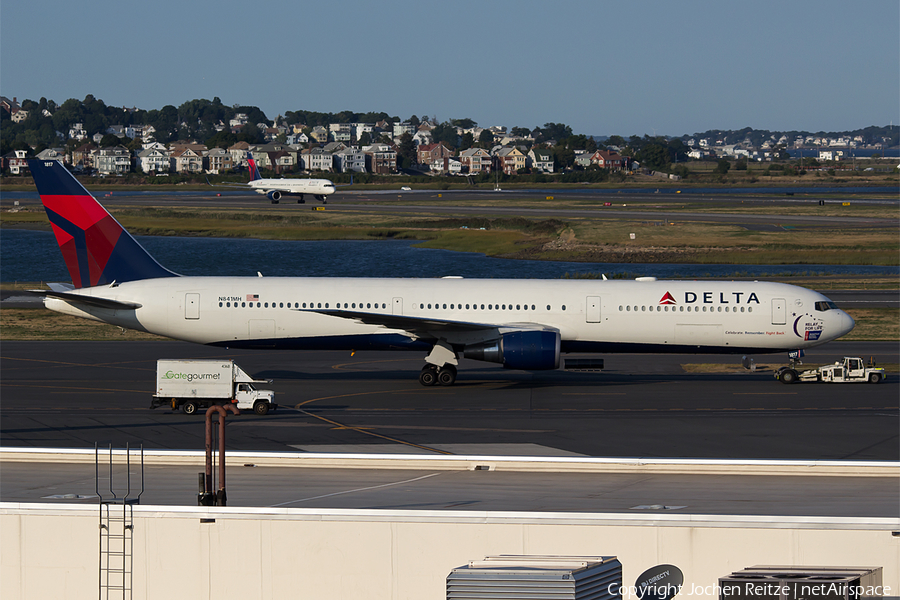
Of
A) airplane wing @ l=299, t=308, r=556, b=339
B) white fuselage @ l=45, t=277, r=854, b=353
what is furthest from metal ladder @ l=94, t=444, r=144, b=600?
→ white fuselage @ l=45, t=277, r=854, b=353

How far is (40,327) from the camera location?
60969mm

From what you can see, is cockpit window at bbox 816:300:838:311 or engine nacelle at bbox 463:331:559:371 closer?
engine nacelle at bbox 463:331:559:371

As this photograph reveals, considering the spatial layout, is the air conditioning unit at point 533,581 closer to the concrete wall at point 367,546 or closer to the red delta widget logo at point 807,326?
the concrete wall at point 367,546

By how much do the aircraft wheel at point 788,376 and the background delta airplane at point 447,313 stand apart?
1.34m

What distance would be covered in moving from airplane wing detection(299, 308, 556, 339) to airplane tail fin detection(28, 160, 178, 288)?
8.82m

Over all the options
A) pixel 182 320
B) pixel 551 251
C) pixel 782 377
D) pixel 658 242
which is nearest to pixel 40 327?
pixel 182 320

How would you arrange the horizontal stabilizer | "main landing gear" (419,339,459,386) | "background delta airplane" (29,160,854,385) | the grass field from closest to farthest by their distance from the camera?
1. the horizontal stabilizer
2. "main landing gear" (419,339,459,386)
3. "background delta airplane" (29,160,854,385)
4. the grass field

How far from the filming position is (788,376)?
142 feet

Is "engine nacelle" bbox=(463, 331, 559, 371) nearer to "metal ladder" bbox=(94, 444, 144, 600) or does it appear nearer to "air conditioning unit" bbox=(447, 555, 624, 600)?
"metal ladder" bbox=(94, 444, 144, 600)

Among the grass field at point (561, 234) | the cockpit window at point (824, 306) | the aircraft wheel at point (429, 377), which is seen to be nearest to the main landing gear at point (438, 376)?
the aircraft wheel at point (429, 377)

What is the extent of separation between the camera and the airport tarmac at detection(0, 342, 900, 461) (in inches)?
1232

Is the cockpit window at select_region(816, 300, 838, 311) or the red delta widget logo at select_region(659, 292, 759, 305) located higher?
the red delta widget logo at select_region(659, 292, 759, 305)

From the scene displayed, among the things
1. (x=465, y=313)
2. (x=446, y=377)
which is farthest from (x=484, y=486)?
(x=465, y=313)

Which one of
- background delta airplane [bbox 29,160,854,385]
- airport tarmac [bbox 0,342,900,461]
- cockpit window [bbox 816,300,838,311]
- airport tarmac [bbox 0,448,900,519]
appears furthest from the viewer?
cockpit window [bbox 816,300,838,311]
